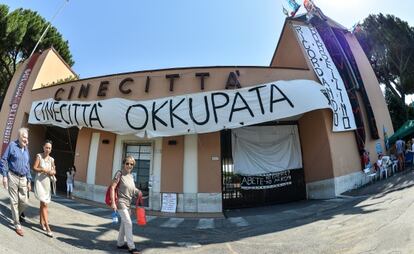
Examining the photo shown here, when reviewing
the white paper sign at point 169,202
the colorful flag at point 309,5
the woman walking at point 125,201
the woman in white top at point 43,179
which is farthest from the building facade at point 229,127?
the woman in white top at point 43,179

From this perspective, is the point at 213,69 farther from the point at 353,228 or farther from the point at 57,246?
the point at 57,246

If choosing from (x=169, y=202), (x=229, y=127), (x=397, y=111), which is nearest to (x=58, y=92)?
(x=169, y=202)

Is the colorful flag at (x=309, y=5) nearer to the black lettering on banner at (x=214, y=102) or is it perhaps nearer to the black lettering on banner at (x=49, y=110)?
the black lettering on banner at (x=214, y=102)

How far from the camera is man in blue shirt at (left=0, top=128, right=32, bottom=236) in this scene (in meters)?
5.78

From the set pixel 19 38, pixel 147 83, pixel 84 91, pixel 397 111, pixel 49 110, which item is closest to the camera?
pixel 147 83

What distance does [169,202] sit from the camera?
12047 mm

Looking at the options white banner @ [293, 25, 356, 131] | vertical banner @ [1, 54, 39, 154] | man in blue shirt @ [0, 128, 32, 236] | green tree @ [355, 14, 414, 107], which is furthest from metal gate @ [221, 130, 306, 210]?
green tree @ [355, 14, 414, 107]

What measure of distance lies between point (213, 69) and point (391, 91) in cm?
2141

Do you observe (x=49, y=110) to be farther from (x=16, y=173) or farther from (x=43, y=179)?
(x=16, y=173)

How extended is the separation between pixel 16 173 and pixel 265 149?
9.61 metres

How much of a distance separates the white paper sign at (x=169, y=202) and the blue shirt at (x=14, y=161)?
6.57 metres

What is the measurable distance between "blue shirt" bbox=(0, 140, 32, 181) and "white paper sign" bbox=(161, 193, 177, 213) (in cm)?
657

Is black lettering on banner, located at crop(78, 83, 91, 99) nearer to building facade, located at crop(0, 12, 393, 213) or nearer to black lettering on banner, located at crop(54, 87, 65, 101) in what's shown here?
building facade, located at crop(0, 12, 393, 213)

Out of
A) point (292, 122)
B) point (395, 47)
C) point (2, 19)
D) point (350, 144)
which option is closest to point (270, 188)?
point (292, 122)
